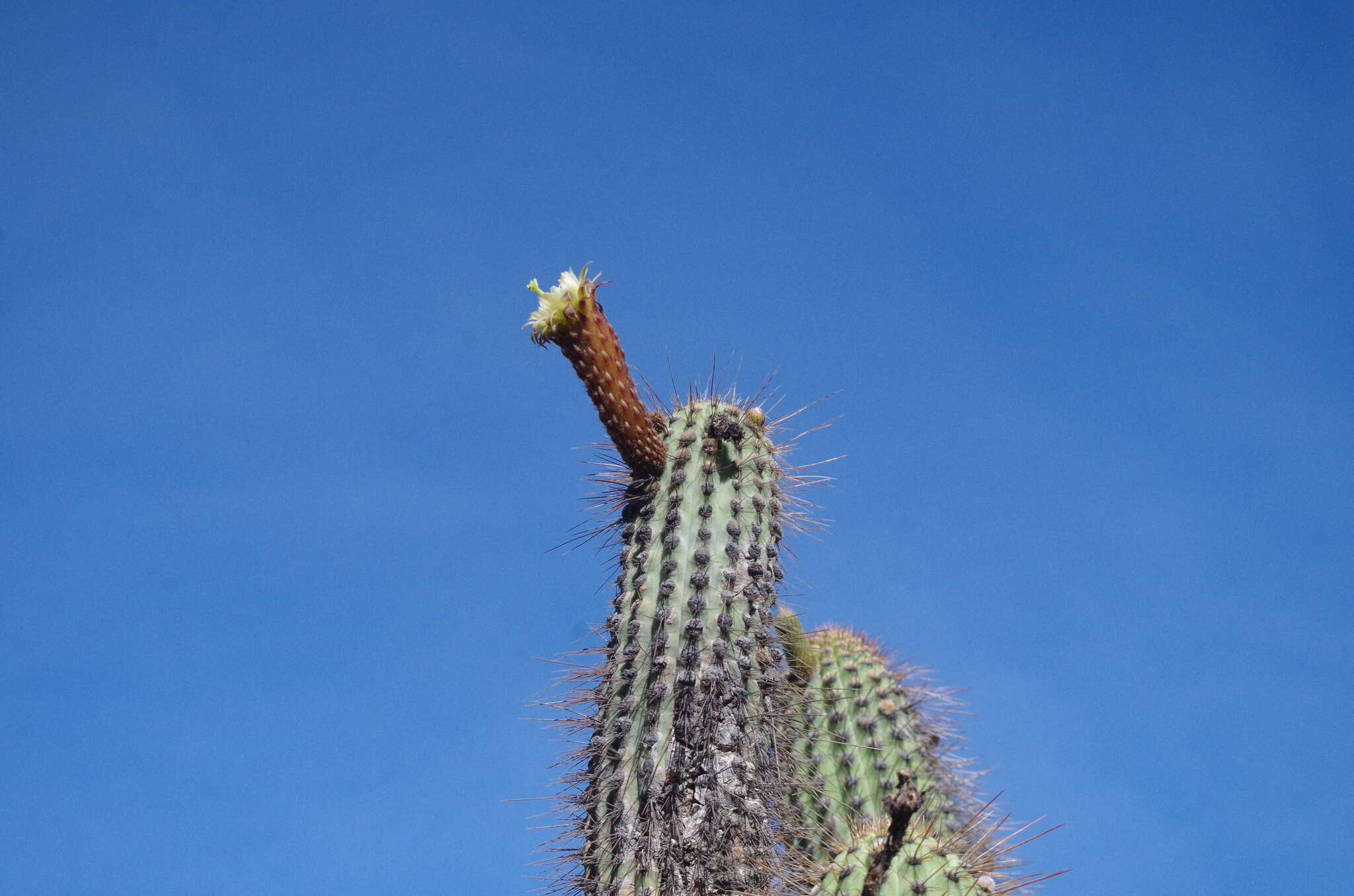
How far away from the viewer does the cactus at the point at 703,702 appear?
158 inches

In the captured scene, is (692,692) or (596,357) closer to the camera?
(692,692)

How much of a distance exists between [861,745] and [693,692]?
1.79 meters

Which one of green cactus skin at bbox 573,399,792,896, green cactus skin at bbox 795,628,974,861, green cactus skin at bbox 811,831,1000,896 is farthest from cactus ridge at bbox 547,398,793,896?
green cactus skin at bbox 795,628,974,861

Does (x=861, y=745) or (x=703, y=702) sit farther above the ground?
(x=861, y=745)

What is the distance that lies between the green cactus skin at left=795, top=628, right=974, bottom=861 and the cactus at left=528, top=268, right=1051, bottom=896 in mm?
43

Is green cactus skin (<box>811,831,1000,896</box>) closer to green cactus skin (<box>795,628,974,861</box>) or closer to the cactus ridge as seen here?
the cactus ridge

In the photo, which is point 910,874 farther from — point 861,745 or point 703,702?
point 861,745

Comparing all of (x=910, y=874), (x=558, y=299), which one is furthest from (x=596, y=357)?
(x=910, y=874)

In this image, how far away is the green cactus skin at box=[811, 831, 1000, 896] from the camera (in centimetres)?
401

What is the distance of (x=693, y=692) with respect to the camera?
13.8ft

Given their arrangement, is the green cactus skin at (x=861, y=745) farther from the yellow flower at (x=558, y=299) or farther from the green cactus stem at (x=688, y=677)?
the yellow flower at (x=558, y=299)

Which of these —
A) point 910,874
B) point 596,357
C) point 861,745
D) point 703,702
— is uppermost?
point 596,357

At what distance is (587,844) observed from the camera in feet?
13.6

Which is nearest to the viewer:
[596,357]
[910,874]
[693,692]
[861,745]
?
[910,874]
